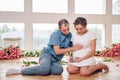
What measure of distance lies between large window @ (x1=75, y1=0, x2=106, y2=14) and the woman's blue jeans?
123 inches

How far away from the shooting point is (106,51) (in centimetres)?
495

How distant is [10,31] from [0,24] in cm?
30

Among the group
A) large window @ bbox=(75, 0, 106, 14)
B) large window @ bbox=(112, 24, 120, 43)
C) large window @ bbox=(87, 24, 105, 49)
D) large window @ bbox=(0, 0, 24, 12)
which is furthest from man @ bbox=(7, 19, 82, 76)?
large window @ bbox=(112, 24, 120, 43)

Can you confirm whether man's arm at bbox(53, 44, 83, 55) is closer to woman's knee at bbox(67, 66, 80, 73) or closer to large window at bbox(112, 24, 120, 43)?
woman's knee at bbox(67, 66, 80, 73)

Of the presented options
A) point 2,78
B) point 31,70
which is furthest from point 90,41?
point 2,78

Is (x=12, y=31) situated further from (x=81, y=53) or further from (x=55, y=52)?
(x=81, y=53)

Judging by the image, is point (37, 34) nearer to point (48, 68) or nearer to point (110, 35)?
point (110, 35)

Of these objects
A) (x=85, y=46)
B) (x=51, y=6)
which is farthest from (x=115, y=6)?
(x=85, y=46)

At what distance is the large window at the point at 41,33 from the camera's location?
18.4 feet

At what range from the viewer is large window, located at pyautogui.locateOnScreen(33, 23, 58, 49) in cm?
560

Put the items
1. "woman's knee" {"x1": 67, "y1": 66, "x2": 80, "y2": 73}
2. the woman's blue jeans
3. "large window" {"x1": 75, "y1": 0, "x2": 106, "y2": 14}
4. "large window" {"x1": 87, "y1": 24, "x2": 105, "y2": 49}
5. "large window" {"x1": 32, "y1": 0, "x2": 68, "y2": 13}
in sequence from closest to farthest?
the woman's blue jeans < "woman's knee" {"x1": 67, "y1": 66, "x2": 80, "y2": 73} < "large window" {"x1": 32, "y1": 0, "x2": 68, "y2": 13} < "large window" {"x1": 75, "y1": 0, "x2": 106, "y2": 14} < "large window" {"x1": 87, "y1": 24, "x2": 105, "y2": 49}

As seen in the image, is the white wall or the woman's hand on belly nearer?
the woman's hand on belly

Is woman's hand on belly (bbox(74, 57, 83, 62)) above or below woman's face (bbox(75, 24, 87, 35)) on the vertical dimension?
below

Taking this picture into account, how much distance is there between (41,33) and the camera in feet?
18.6
